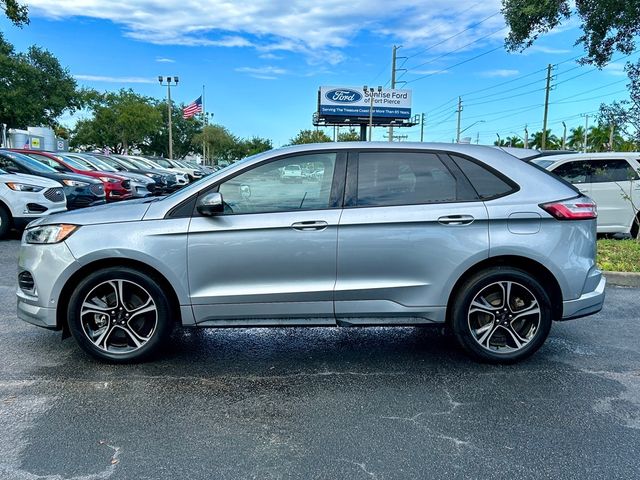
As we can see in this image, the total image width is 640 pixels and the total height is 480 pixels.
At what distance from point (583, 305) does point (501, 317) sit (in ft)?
2.17

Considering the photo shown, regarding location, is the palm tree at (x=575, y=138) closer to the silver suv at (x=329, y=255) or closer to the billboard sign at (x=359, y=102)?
the billboard sign at (x=359, y=102)

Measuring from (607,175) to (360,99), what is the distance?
172 feet

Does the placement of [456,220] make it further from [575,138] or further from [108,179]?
[575,138]

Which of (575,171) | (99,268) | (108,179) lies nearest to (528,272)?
(99,268)

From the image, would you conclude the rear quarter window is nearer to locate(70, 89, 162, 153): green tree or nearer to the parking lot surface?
the parking lot surface

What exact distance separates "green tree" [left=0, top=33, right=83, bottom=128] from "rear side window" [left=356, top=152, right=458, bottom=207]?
36624mm

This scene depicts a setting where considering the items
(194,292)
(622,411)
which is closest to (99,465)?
(194,292)

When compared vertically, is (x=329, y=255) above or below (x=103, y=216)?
below

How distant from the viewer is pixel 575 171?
31.1 ft

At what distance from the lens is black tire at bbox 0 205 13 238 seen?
946 centimetres

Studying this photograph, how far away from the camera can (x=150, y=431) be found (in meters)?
3.07

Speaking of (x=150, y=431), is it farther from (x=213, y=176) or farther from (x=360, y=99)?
(x=360, y=99)

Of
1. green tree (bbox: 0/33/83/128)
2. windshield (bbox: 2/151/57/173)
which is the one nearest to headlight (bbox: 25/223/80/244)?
windshield (bbox: 2/151/57/173)

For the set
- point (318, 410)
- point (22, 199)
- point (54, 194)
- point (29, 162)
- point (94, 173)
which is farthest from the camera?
point (94, 173)
